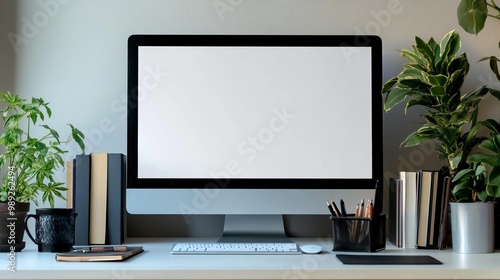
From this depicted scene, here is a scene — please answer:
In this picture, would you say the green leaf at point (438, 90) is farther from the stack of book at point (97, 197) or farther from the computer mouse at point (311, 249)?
the stack of book at point (97, 197)

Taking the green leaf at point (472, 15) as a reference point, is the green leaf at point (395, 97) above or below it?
below

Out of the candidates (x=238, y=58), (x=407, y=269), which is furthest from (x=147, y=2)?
(x=407, y=269)

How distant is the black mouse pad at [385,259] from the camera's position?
1.51 metres

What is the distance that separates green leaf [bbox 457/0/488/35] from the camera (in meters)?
1.93

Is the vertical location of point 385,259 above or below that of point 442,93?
below

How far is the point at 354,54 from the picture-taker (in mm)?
1889

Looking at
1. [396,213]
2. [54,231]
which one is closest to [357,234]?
[396,213]

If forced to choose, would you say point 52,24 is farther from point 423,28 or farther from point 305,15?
point 423,28

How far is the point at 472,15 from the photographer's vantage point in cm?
194

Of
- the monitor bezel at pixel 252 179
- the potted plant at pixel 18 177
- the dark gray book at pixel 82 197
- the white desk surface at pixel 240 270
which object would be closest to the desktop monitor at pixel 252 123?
the monitor bezel at pixel 252 179

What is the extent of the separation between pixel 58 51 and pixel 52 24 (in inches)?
3.6

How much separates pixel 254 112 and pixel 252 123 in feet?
0.11

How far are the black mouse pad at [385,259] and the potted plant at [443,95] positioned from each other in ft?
1.10

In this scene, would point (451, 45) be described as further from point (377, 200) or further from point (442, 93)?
point (377, 200)
